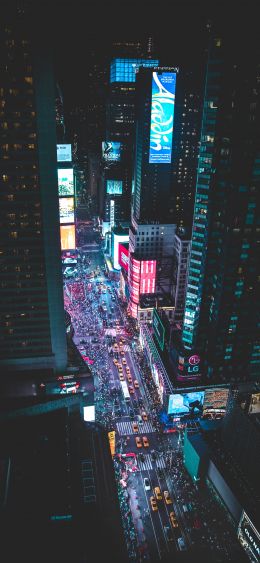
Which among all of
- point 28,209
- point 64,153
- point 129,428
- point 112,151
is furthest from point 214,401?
point 112,151

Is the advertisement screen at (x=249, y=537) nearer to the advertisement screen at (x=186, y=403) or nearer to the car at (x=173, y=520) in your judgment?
the car at (x=173, y=520)

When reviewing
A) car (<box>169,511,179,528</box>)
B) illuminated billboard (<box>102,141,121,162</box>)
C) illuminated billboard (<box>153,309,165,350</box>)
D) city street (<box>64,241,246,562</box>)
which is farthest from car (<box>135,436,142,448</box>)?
illuminated billboard (<box>102,141,121,162</box>)

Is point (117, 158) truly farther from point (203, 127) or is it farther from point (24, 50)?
point (24, 50)

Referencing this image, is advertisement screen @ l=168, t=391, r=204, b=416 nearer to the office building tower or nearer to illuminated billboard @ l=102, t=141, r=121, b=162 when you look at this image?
the office building tower

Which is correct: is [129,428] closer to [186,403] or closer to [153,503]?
[186,403]

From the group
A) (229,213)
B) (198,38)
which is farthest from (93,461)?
(198,38)

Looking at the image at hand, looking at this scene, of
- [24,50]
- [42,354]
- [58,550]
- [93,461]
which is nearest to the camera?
[58,550]

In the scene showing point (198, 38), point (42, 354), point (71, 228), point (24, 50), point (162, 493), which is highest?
point (198, 38)
